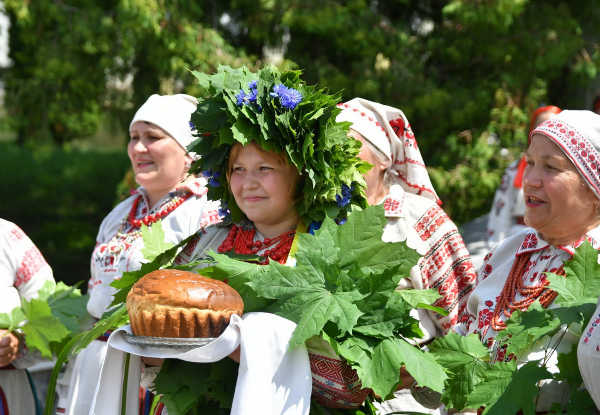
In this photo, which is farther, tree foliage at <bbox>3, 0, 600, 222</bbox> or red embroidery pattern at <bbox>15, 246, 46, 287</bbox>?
tree foliage at <bbox>3, 0, 600, 222</bbox>

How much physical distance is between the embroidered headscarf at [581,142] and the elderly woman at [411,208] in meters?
0.84

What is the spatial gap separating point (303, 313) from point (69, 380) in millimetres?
2126

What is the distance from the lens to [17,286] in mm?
3504

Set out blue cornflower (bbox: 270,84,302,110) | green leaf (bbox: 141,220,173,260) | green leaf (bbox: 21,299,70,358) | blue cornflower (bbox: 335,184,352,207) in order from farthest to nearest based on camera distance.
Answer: green leaf (bbox: 21,299,70,358) < green leaf (bbox: 141,220,173,260) < blue cornflower (bbox: 335,184,352,207) < blue cornflower (bbox: 270,84,302,110)

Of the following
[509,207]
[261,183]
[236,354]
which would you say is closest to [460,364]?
[236,354]

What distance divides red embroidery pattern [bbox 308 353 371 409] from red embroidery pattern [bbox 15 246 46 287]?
178 cm

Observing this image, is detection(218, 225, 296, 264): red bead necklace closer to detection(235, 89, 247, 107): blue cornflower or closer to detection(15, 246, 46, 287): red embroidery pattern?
detection(235, 89, 247, 107): blue cornflower

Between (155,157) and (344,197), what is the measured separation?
4.90ft

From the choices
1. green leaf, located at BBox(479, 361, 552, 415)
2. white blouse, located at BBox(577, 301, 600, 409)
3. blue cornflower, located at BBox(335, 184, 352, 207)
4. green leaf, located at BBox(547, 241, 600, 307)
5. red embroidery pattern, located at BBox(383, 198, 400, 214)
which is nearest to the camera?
white blouse, located at BBox(577, 301, 600, 409)

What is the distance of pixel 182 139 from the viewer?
3.90 m

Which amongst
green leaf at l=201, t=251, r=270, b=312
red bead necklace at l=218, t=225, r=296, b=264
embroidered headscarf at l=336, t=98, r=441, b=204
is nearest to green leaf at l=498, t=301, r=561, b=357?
green leaf at l=201, t=251, r=270, b=312

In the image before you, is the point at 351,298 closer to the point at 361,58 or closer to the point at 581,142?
the point at 581,142

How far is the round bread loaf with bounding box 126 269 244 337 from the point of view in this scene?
2.04 m

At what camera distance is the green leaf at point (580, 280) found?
211 cm
